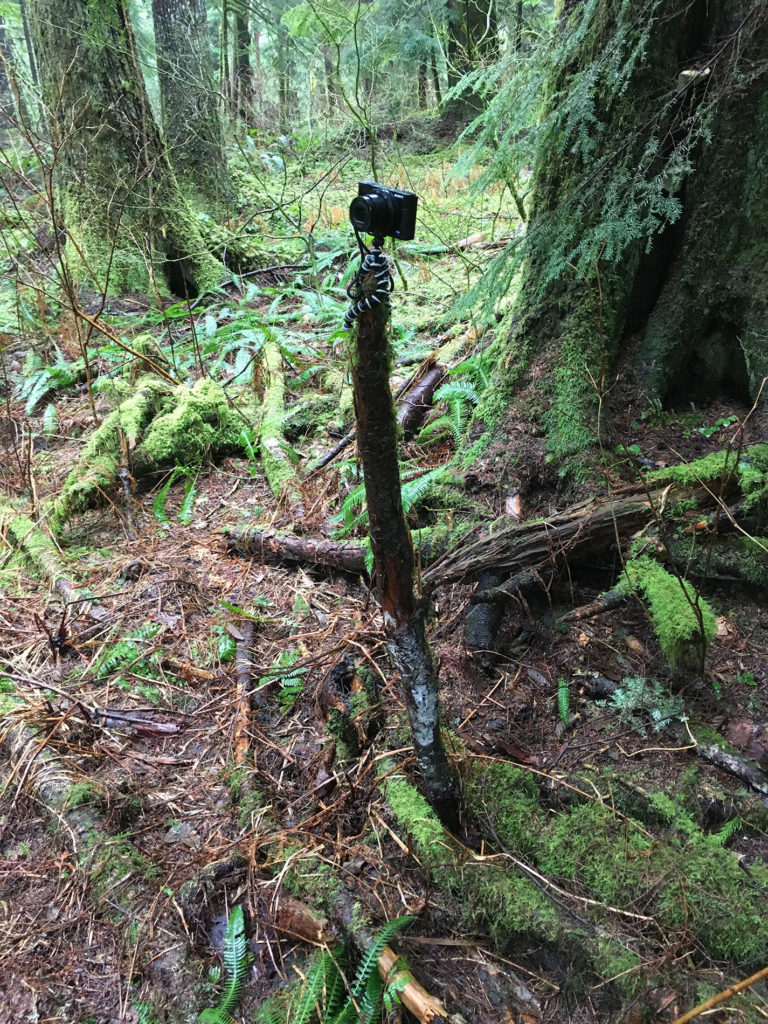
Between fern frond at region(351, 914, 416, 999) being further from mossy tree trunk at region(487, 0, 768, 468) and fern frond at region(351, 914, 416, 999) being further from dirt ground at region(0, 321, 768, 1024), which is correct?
mossy tree trunk at region(487, 0, 768, 468)

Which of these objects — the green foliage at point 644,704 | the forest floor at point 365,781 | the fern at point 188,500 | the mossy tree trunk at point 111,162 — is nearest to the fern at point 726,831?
the forest floor at point 365,781

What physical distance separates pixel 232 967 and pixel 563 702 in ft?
5.44

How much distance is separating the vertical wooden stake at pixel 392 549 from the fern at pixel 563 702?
2.07 ft

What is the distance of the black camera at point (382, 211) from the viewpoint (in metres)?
1.54

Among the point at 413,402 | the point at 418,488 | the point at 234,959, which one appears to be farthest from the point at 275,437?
the point at 234,959

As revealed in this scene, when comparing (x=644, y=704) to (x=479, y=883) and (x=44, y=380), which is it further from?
(x=44, y=380)

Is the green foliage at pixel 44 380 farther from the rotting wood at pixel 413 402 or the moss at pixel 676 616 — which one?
the moss at pixel 676 616

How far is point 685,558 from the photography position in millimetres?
2939

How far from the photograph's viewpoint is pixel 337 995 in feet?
Result: 6.91

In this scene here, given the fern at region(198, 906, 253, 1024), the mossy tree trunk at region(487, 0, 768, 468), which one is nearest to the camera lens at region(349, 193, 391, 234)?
the mossy tree trunk at region(487, 0, 768, 468)

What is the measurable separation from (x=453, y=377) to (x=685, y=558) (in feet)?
8.12

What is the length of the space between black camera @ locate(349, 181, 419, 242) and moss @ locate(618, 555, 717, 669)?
1751 millimetres

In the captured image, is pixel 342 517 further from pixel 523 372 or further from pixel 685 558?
pixel 685 558

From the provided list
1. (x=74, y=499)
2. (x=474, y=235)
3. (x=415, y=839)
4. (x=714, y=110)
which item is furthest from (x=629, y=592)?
(x=474, y=235)
